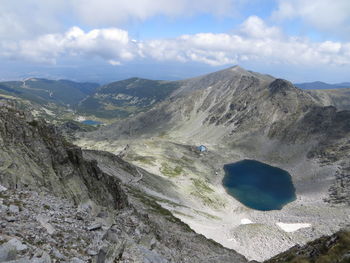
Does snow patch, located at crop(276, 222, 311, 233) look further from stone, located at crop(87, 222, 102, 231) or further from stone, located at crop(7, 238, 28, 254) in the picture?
stone, located at crop(7, 238, 28, 254)

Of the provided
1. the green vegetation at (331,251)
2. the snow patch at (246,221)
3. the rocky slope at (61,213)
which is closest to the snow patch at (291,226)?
the snow patch at (246,221)

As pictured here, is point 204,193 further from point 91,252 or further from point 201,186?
point 91,252

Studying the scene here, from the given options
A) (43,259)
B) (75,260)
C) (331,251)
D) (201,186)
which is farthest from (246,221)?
(43,259)

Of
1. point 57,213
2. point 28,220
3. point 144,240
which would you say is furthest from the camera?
point 144,240

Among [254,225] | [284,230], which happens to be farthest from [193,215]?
[284,230]

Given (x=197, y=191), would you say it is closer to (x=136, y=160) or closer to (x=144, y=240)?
(x=136, y=160)

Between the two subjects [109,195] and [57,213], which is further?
[109,195]

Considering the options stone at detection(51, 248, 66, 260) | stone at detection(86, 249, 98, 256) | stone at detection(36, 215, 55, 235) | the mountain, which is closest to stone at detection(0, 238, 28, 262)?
stone at detection(51, 248, 66, 260)
